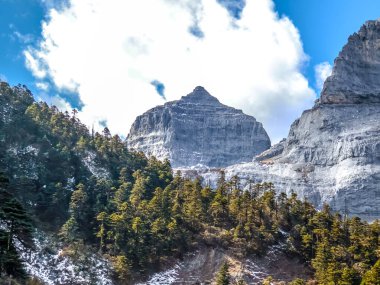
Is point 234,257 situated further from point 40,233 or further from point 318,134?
point 318,134

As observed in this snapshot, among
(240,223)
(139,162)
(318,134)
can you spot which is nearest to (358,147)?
(318,134)

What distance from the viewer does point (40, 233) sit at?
65312 millimetres

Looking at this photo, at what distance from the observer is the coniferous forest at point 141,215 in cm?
6341

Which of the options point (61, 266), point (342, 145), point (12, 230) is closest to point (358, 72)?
point (342, 145)

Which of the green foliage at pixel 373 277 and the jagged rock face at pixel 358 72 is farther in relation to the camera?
the jagged rock face at pixel 358 72

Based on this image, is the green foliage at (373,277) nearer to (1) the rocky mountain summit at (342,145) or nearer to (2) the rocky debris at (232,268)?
(2) the rocky debris at (232,268)

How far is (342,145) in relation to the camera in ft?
518

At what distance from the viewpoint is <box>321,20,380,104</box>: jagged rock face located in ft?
575

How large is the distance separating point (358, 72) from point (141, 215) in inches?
5601

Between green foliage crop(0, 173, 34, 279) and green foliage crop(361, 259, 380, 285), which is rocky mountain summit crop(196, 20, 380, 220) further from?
green foliage crop(0, 173, 34, 279)

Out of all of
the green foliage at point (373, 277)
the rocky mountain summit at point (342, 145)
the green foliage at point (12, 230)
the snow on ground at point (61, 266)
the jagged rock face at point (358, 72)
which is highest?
the jagged rock face at point (358, 72)

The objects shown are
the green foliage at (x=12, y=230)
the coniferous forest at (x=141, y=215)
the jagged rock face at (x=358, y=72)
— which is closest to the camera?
the green foliage at (x=12, y=230)

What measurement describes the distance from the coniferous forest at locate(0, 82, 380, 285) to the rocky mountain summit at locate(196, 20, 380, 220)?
63.8 m

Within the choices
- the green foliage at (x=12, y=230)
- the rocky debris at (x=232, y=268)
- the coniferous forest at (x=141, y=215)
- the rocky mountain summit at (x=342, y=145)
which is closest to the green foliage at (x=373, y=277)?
the coniferous forest at (x=141, y=215)
